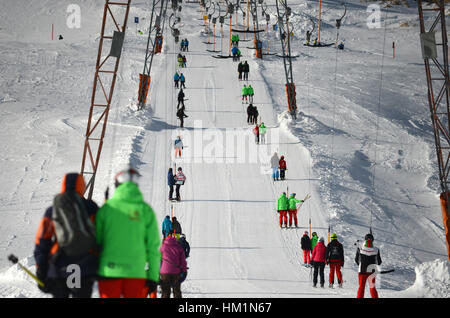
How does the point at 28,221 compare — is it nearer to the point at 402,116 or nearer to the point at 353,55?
the point at 402,116

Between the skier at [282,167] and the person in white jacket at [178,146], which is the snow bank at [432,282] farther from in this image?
the person in white jacket at [178,146]

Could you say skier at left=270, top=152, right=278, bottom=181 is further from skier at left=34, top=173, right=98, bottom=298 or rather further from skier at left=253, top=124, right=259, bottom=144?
skier at left=34, top=173, right=98, bottom=298

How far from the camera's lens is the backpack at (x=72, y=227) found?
15.9 feet

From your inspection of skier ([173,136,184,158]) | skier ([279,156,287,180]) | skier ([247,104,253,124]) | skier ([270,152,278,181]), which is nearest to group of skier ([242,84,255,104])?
skier ([247,104,253,124])

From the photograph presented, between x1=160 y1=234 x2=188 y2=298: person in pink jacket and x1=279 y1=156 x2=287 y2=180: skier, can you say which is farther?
x1=279 y1=156 x2=287 y2=180: skier

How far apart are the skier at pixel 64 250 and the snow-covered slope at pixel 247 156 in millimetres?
4769

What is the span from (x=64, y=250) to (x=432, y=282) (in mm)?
8020

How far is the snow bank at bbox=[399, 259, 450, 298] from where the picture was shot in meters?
10.7

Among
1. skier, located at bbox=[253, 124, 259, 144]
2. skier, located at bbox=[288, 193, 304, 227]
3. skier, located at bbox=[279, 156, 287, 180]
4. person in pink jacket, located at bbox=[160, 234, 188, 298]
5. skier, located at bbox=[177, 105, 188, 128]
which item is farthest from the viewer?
skier, located at bbox=[177, 105, 188, 128]

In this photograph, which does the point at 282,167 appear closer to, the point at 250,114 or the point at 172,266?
the point at 250,114

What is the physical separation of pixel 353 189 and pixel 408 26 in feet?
157

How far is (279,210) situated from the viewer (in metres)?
20.2

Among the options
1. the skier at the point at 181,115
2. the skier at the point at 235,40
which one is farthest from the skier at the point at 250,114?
the skier at the point at 235,40
